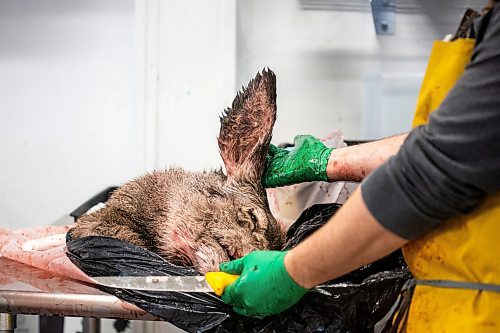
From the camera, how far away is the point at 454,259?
932mm

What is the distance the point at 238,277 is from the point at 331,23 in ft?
5.77

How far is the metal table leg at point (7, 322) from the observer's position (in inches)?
51.9

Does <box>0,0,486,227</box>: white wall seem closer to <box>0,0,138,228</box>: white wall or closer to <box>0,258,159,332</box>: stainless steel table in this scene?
<box>0,0,138,228</box>: white wall

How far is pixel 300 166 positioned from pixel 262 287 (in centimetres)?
53

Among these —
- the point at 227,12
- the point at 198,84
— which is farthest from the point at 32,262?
the point at 227,12

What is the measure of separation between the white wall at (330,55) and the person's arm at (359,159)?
1.13 meters

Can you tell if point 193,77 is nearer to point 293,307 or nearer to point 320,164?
point 320,164

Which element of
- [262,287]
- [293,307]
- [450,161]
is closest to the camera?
[450,161]

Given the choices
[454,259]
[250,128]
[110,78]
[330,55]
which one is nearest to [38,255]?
[250,128]

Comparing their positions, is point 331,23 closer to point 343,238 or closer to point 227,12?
point 227,12

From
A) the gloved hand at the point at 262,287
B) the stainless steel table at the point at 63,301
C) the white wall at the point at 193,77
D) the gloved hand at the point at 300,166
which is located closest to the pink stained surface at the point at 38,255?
the stainless steel table at the point at 63,301

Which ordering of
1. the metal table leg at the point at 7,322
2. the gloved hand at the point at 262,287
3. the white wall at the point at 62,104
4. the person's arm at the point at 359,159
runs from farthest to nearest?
1. the white wall at the point at 62,104
2. the person's arm at the point at 359,159
3. the metal table leg at the point at 7,322
4. the gloved hand at the point at 262,287

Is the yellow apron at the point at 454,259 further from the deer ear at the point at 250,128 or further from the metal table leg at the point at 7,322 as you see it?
the metal table leg at the point at 7,322

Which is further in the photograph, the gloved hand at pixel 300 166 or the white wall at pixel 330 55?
the white wall at pixel 330 55
